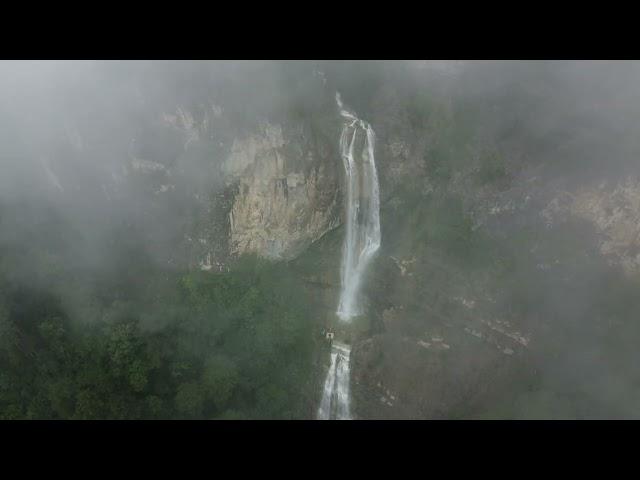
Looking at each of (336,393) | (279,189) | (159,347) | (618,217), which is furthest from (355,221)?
(618,217)

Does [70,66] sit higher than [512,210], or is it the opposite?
[70,66]

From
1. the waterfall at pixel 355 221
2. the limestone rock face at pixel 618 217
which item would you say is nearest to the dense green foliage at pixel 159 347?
the waterfall at pixel 355 221

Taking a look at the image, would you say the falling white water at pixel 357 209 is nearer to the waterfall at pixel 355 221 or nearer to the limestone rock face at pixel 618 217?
the waterfall at pixel 355 221

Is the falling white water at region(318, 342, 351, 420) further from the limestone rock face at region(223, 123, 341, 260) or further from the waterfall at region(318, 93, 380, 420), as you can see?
the limestone rock face at region(223, 123, 341, 260)

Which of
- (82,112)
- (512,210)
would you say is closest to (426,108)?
(512,210)

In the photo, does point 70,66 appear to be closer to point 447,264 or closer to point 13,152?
point 13,152

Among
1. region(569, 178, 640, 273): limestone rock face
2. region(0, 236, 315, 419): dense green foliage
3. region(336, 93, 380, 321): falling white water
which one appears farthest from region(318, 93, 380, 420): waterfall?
region(569, 178, 640, 273): limestone rock face

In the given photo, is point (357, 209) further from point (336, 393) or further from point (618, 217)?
point (618, 217)
